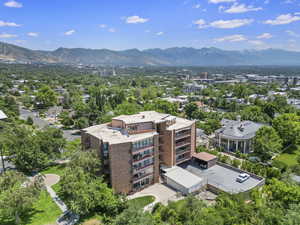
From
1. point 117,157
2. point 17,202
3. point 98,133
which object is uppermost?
point 98,133

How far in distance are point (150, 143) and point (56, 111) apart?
7260 cm

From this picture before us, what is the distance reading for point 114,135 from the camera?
34219 mm

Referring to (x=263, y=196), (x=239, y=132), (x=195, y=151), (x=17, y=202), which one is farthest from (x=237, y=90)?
(x=17, y=202)

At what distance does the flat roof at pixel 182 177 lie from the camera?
33094 millimetres

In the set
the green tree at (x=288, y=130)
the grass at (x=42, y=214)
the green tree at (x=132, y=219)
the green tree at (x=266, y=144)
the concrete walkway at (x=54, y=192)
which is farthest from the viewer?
the green tree at (x=288, y=130)

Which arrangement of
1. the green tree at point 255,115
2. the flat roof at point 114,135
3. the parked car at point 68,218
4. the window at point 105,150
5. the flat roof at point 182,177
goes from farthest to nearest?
1. the green tree at point 255,115
2. the flat roof at point 182,177
3. the flat roof at point 114,135
4. the window at point 105,150
5. the parked car at point 68,218

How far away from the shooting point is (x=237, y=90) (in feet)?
395

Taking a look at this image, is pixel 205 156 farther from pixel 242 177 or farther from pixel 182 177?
pixel 182 177

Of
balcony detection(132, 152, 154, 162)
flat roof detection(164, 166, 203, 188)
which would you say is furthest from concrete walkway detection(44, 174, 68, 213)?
flat roof detection(164, 166, 203, 188)

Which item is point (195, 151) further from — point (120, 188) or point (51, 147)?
point (51, 147)

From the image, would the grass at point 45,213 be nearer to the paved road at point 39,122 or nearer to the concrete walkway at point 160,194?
the concrete walkway at point 160,194

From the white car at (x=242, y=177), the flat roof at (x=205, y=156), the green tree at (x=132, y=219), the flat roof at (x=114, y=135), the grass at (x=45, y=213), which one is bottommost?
the grass at (x=45, y=213)

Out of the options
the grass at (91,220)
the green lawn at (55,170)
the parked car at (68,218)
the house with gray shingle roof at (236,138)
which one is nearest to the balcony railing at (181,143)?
the house with gray shingle roof at (236,138)

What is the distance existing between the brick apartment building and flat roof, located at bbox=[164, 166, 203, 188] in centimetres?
171
